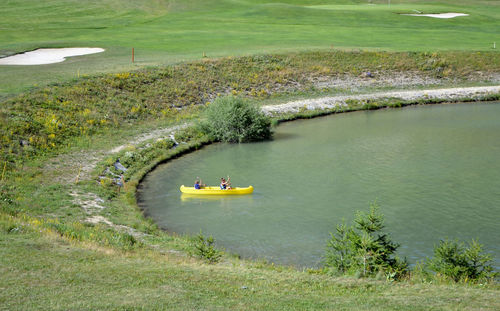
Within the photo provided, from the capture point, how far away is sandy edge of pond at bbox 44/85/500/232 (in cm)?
3014

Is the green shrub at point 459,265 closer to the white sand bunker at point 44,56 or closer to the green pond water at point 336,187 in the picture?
the green pond water at point 336,187

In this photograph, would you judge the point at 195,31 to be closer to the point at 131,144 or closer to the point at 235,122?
the point at 235,122

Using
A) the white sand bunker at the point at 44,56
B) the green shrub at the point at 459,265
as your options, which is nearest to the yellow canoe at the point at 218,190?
the green shrub at the point at 459,265

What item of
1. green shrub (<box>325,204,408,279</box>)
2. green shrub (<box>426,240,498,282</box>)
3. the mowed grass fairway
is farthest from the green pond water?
the mowed grass fairway

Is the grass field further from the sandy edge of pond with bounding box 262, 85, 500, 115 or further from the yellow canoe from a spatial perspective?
the yellow canoe

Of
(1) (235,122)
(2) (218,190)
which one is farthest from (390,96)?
(2) (218,190)

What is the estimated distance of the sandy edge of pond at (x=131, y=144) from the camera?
30141 millimetres

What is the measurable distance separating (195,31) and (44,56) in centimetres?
2472

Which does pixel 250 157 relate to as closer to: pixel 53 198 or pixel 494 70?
pixel 53 198

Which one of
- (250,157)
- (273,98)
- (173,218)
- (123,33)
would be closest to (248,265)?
(173,218)

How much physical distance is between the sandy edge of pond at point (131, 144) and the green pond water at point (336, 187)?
3193 millimetres

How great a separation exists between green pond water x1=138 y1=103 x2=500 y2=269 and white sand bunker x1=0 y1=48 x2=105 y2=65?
90.6ft

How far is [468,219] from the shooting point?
90.8 ft

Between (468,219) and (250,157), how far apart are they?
18208 mm
